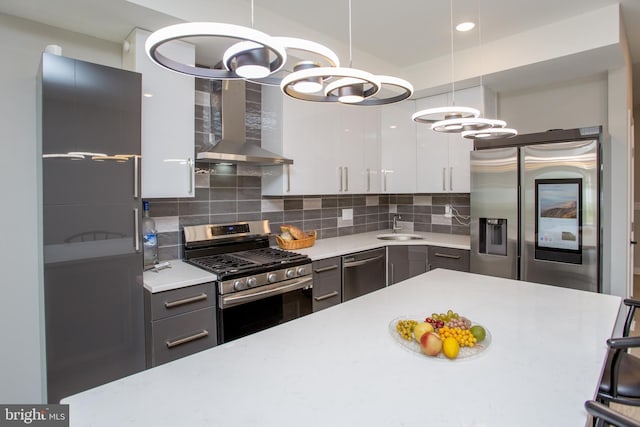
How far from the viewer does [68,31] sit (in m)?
2.24

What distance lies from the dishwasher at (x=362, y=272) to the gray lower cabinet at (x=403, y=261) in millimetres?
80

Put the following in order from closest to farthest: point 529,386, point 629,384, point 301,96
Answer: point 529,386, point 301,96, point 629,384

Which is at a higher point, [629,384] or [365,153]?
[365,153]

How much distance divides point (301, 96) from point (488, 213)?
2363 millimetres

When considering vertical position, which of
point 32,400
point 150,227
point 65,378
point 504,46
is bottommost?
point 32,400

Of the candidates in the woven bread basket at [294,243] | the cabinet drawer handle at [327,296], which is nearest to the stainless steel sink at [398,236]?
the woven bread basket at [294,243]

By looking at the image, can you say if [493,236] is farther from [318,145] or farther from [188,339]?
[188,339]

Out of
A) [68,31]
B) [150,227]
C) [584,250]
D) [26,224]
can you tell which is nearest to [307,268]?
[150,227]

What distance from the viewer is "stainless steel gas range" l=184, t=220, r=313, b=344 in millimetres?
2209

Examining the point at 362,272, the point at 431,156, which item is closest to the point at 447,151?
the point at 431,156

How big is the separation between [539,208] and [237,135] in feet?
8.00

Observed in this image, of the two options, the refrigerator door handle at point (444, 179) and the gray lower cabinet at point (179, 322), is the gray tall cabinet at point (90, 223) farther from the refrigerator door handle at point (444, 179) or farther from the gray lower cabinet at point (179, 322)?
the refrigerator door handle at point (444, 179)

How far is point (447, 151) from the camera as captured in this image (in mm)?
3627

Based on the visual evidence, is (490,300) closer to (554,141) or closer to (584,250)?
(584,250)
